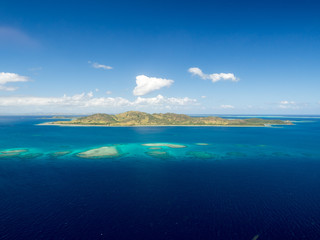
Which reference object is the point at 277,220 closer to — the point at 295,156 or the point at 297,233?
the point at 297,233

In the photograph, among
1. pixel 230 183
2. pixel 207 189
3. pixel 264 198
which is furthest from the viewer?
pixel 230 183

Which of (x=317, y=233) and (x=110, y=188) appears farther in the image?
(x=110, y=188)

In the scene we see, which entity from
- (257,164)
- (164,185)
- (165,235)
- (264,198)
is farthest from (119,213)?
(257,164)

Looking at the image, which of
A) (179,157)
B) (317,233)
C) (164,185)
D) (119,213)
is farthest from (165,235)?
(179,157)

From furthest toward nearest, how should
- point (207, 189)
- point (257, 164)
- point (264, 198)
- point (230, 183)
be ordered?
point (257, 164) < point (230, 183) < point (207, 189) < point (264, 198)

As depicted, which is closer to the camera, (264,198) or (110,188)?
(264,198)

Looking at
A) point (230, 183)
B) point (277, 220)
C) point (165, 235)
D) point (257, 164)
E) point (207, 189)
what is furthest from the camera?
point (257, 164)

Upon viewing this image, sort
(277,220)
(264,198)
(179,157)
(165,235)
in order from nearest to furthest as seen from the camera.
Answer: (165,235) → (277,220) → (264,198) → (179,157)

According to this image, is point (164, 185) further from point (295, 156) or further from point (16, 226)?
point (295, 156)

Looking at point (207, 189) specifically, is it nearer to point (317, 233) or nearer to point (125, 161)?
point (317, 233)
